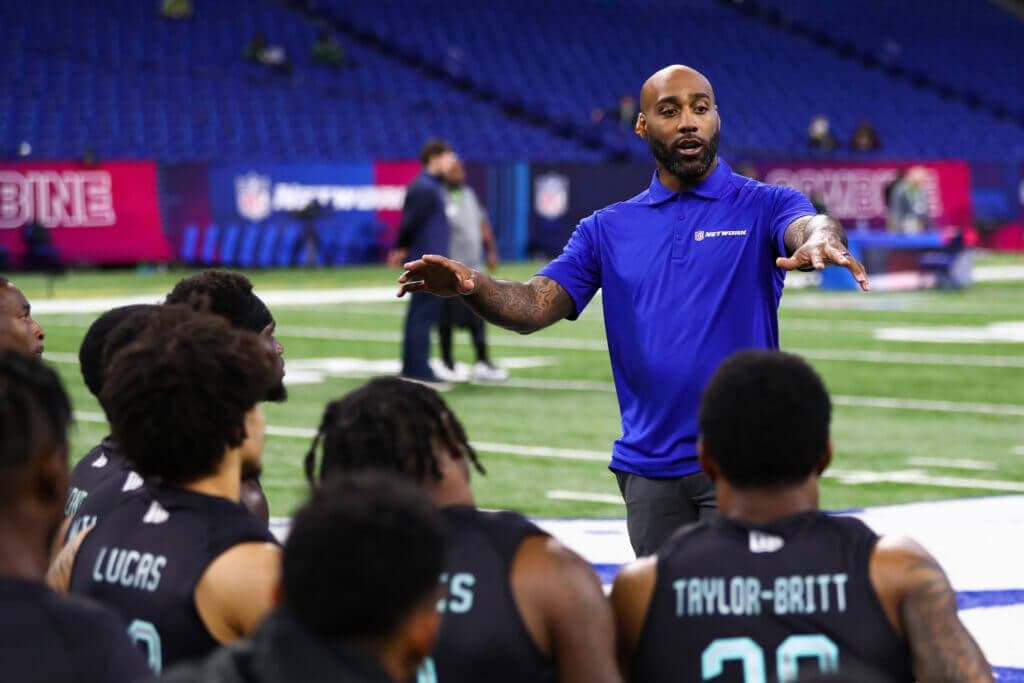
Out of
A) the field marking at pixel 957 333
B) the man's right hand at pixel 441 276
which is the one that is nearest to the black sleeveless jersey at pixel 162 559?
the man's right hand at pixel 441 276

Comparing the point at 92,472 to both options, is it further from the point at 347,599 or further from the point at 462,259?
the point at 462,259

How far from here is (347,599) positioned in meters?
2.59

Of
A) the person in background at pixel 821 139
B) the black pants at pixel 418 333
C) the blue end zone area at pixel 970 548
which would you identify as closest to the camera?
the blue end zone area at pixel 970 548

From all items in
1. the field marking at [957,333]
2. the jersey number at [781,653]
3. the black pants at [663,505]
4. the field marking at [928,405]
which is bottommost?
the field marking at [957,333]

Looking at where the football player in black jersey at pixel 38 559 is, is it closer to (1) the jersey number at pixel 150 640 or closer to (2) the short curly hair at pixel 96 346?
(1) the jersey number at pixel 150 640

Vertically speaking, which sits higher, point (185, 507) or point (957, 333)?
point (185, 507)

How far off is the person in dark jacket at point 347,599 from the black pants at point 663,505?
2747mm

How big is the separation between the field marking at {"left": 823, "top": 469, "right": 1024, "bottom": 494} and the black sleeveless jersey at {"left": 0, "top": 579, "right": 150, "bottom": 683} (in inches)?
321

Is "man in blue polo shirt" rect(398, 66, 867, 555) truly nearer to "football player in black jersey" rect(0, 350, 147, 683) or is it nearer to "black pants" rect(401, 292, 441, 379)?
"football player in black jersey" rect(0, 350, 147, 683)

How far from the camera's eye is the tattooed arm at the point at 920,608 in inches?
139

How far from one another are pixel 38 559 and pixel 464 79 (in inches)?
1426

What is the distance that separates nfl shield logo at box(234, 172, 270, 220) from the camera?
3000cm

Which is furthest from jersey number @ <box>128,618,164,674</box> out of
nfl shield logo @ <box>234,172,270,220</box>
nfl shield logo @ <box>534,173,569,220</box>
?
nfl shield logo @ <box>534,173,569,220</box>

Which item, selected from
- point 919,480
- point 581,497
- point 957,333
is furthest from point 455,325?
point 957,333
